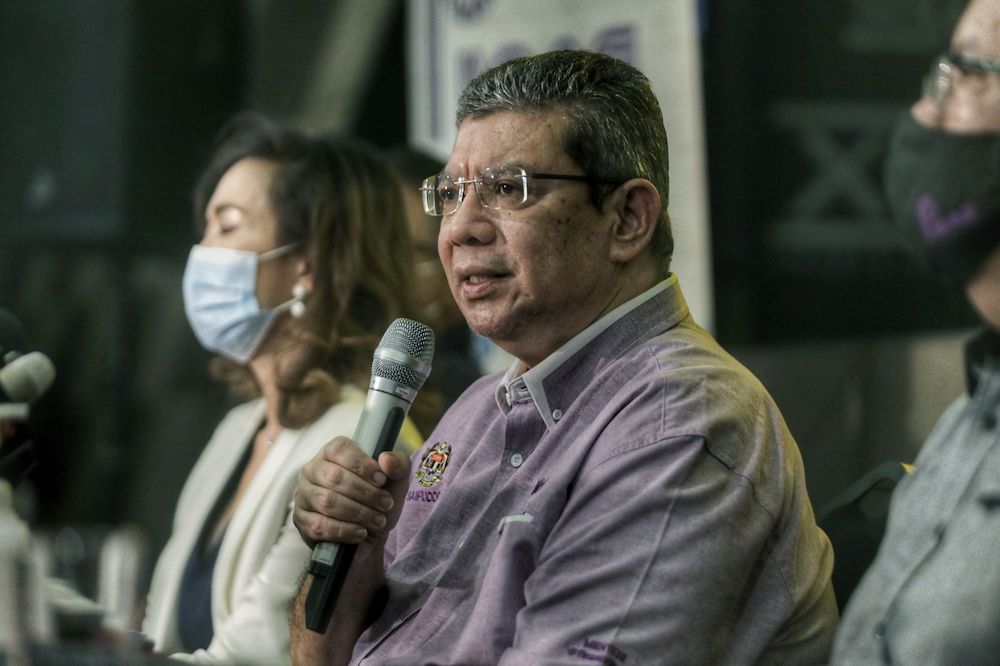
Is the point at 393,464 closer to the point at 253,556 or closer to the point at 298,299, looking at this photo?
the point at 253,556

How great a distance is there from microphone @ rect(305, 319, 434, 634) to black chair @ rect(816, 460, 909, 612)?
0.70 m

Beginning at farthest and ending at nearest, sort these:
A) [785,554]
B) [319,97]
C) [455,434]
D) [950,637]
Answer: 1. [319,97]
2. [455,434]
3. [785,554]
4. [950,637]

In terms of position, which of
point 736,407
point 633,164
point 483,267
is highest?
point 633,164

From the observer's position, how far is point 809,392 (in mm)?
2580

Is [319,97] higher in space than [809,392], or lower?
higher

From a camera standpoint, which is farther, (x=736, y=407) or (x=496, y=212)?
(x=496, y=212)

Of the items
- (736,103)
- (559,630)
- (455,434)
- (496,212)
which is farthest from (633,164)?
(736,103)

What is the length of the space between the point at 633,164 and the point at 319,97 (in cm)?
248

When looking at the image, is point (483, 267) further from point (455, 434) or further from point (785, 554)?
point (785, 554)

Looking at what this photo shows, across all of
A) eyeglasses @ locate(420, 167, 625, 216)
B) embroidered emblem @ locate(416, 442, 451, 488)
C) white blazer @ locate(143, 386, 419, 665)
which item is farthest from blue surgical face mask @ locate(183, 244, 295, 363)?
eyeglasses @ locate(420, 167, 625, 216)

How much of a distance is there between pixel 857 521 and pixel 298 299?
4.91 ft

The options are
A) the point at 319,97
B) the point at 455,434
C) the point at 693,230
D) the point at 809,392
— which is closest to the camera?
the point at 455,434

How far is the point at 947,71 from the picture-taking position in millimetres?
2125

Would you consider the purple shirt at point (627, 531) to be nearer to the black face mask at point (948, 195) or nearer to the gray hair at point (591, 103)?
the gray hair at point (591, 103)
